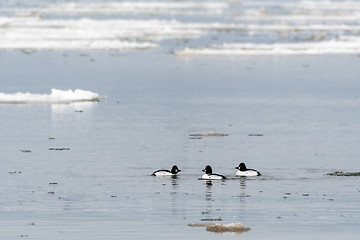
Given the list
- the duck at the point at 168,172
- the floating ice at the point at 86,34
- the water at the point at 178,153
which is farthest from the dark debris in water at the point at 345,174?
the floating ice at the point at 86,34

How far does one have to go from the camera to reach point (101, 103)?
113 ft

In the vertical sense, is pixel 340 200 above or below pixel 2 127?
below

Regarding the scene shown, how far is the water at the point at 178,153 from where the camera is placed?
52.4 ft

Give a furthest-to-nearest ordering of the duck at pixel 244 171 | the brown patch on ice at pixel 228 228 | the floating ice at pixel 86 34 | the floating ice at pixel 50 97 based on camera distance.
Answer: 1. the floating ice at pixel 86 34
2. the floating ice at pixel 50 97
3. the duck at pixel 244 171
4. the brown patch on ice at pixel 228 228

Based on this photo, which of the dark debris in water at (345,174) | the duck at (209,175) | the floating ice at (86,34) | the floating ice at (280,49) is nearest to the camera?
the duck at (209,175)

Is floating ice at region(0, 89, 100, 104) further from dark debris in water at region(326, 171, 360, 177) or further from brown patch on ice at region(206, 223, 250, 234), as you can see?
brown patch on ice at region(206, 223, 250, 234)

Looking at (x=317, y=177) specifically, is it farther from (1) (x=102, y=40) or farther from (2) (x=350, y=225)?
(1) (x=102, y=40)

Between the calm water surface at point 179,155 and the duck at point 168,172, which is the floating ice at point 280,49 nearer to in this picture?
the calm water surface at point 179,155

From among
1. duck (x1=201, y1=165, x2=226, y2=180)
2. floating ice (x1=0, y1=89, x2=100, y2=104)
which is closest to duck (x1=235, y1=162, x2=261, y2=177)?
duck (x1=201, y1=165, x2=226, y2=180)

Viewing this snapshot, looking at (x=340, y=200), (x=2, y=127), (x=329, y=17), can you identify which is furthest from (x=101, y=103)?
(x=329, y=17)

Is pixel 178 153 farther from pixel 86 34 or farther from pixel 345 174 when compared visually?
pixel 86 34

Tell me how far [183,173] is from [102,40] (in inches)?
1649

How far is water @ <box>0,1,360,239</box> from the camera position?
15984mm

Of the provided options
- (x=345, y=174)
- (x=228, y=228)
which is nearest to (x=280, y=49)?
(x=345, y=174)
